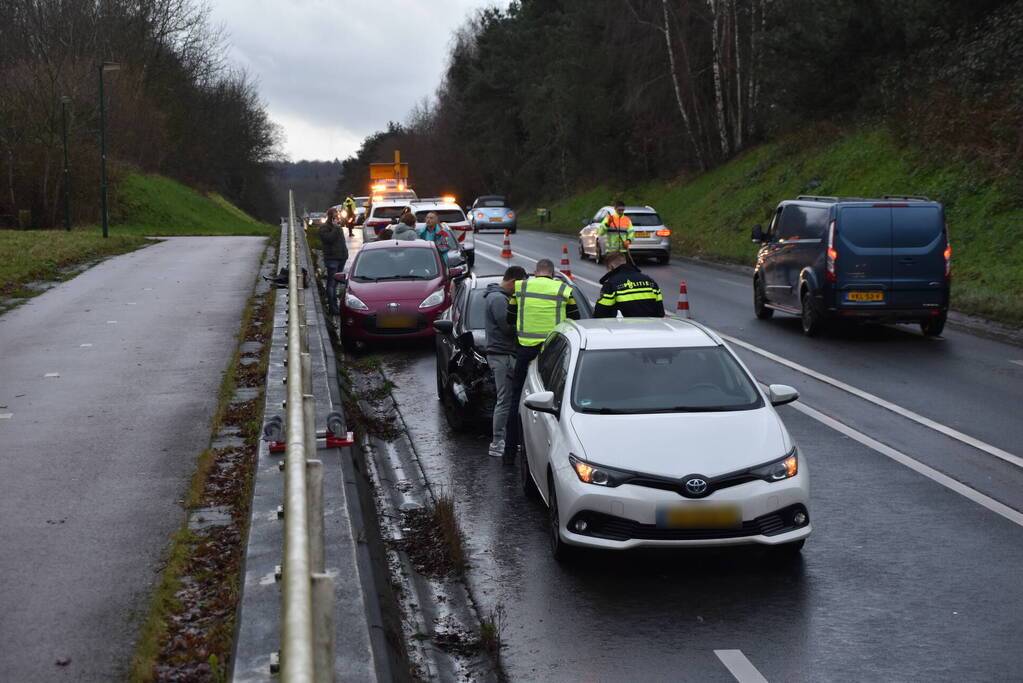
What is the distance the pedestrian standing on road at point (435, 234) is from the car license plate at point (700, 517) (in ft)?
51.7

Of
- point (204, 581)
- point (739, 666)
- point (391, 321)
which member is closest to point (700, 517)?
point (739, 666)

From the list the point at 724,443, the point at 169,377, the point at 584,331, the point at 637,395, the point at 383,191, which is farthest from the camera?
the point at 383,191

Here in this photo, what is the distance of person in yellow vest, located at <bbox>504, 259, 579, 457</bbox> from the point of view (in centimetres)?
1044

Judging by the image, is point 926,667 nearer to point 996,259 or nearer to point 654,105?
point 996,259

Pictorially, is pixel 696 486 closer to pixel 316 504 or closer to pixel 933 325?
pixel 316 504

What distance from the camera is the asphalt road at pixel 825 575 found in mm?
6109

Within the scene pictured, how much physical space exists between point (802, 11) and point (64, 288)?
84.9ft

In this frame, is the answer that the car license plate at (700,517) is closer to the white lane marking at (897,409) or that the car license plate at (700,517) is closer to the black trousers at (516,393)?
the black trousers at (516,393)

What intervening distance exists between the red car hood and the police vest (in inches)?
282

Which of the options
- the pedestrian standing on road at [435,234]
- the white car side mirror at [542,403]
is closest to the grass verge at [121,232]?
the pedestrian standing on road at [435,234]

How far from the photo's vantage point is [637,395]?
827cm

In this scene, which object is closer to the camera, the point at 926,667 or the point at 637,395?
the point at 926,667

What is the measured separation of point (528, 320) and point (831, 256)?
858 cm

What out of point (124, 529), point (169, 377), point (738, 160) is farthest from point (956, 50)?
point (124, 529)
